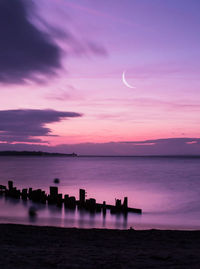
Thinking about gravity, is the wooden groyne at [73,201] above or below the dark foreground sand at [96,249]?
below

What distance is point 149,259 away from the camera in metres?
8.01

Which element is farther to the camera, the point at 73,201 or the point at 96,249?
the point at 73,201

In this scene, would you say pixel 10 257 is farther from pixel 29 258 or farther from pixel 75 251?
pixel 75 251

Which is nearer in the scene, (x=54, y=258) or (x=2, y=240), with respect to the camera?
(x=54, y=258)

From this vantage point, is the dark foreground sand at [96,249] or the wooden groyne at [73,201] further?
the wooden groyne at [73,201]

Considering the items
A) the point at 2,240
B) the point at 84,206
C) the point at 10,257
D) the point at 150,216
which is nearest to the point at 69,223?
the point at 84,206

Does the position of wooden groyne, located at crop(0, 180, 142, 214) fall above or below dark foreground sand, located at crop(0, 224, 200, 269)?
below

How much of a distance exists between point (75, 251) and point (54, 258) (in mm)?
1034

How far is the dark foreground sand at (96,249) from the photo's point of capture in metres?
7.48

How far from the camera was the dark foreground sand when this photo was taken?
24.6 feet

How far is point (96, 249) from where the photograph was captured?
30.7 ft

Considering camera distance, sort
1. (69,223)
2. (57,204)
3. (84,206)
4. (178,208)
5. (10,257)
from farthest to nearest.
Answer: (178,208)
(57,204)
(84,206)
(69,223)
(10,257)

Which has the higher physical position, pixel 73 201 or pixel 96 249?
pixel 96 249

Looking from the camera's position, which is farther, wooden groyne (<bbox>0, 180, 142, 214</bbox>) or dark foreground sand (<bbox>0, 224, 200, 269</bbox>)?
wooden groyne (<bbox>0, 180, 142, 214</bbox>)
